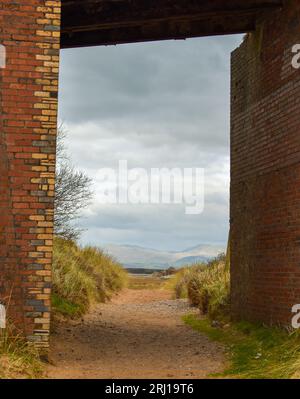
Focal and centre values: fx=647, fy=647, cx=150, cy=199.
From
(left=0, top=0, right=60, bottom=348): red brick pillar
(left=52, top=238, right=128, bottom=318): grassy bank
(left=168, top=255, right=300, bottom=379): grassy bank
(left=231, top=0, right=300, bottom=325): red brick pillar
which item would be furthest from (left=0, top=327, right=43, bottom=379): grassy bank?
(left=52, top=238, right=128, bottom=318): grassy bank

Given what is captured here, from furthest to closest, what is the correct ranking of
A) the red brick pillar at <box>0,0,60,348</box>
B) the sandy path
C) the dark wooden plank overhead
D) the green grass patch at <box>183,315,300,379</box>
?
the dark wooden plank overhead
the sandy path
the red brick pillar at <box>0,0,60,348</box>
the green grass patch at <box>183,315,300,379</box>

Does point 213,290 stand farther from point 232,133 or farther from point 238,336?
point 232,133

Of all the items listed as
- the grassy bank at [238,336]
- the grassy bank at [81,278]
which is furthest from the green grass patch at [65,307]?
the grassy bank at [238,336]

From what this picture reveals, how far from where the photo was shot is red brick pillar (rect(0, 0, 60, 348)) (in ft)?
27.0

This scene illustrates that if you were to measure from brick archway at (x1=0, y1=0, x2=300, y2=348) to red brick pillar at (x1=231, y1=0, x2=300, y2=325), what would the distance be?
2 centimetres

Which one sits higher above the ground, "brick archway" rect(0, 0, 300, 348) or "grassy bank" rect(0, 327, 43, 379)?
"brick archway" rect(0, 0, 300, 348)

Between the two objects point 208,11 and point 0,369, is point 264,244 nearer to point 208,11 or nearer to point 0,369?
point 208,11

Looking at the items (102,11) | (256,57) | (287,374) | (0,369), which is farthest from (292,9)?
(0,369)

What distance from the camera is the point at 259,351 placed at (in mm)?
9578

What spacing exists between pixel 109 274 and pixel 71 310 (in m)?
8.57

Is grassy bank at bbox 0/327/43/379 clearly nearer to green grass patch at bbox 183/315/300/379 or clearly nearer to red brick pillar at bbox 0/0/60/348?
red brick pillar at bbox 0/0/60/348

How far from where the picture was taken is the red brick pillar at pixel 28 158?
8234 millimetres

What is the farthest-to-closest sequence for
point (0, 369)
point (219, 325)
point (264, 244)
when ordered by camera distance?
point (219, 325) → point (264, 244) → point (0, 369)

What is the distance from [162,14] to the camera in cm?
1147
